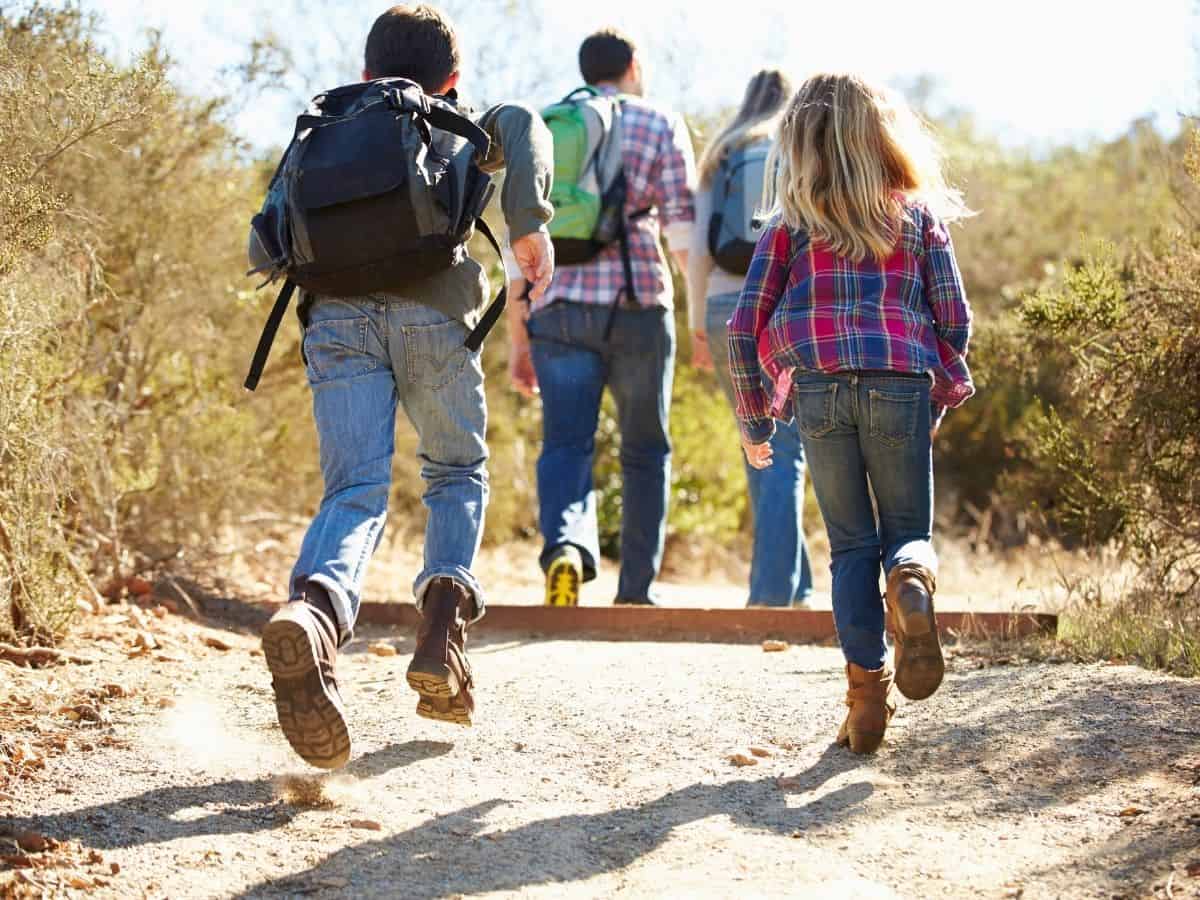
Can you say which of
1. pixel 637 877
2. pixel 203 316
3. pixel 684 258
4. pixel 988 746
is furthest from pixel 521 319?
pixel 637 877

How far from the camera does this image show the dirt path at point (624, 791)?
2816 millimetres

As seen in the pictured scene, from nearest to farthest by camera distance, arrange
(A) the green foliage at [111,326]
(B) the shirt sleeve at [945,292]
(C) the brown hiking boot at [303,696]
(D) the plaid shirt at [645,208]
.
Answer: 1. (C) the brown hiking boot at [303,696]
2. (B) the shirt sleeve at [945,292]
3. (A) the green foliage at [111,326]
4. (D) the plaid shirt at [645,208]

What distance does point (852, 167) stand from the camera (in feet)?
12.1

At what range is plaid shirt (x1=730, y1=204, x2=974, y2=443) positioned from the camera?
359 cm

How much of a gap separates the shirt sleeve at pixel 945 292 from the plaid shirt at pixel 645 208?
2.01m

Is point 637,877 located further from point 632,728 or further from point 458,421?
point 458,421

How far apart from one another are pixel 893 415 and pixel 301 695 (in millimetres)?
1562

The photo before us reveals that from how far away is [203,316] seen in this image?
6.06 metres

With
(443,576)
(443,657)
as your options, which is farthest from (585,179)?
(443,657)

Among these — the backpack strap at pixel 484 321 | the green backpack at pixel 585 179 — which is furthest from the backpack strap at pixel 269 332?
the green backpack at pixel 585 179

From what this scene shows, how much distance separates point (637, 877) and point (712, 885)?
0.52 feet

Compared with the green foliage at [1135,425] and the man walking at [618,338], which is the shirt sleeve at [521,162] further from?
the green foliage at [1135,425]

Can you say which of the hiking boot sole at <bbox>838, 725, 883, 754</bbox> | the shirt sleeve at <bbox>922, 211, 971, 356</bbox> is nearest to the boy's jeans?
the hiking boot sole at <bbox>838, 725, 883, 754</bbox>

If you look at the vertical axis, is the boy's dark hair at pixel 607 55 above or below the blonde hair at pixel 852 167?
above
